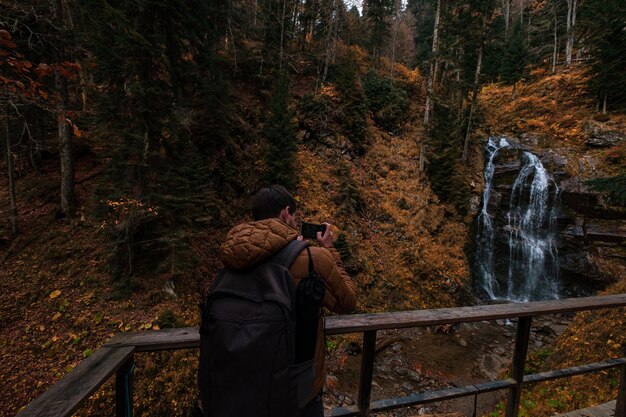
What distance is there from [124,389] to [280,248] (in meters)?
1.32

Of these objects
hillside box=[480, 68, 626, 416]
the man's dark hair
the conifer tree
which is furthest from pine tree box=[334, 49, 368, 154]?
the man's dark hair

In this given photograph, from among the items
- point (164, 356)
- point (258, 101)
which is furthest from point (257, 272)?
point (258, 101)

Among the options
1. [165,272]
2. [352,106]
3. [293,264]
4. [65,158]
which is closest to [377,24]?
[352,106]

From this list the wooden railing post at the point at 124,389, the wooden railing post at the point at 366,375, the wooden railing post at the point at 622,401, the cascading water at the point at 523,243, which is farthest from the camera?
the cascading water at the point at 523,243

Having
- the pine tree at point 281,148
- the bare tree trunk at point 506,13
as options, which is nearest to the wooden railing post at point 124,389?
the pine tree at point 281,148

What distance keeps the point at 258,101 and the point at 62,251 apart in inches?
454

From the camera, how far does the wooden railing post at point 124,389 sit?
1.78 m

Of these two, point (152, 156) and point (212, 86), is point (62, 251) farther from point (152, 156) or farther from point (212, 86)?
point (212, 86)

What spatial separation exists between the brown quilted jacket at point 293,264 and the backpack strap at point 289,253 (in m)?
0.03

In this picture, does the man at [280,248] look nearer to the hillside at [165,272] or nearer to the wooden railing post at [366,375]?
the wooden railing post at [366,375]

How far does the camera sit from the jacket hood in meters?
1.63

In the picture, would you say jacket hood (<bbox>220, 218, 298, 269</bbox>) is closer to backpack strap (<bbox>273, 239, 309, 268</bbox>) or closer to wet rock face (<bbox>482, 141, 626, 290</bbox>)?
backpack strap (<bbox>273, 239, 309, 268</bbox>)

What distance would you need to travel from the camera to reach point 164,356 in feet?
21.9

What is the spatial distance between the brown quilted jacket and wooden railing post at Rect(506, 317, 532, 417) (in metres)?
1.89
